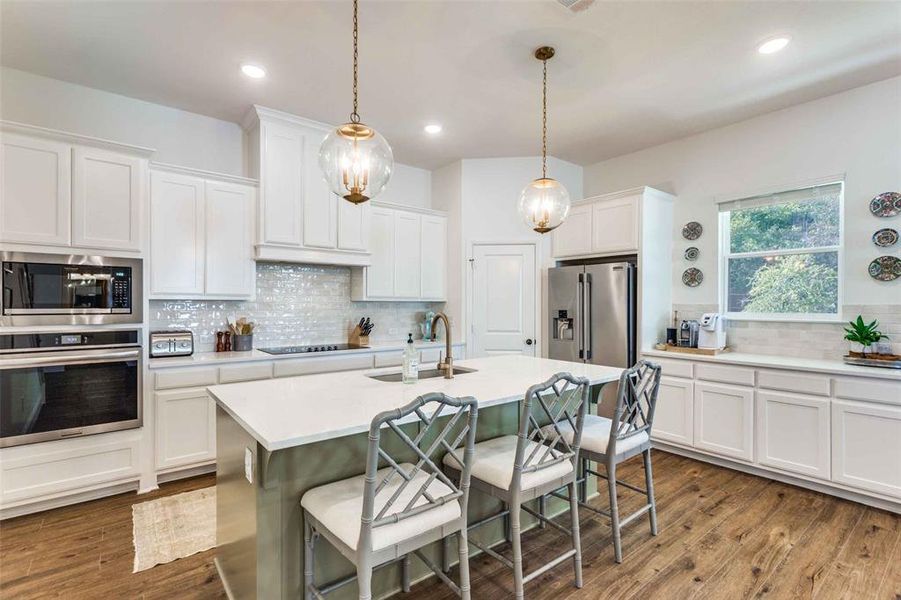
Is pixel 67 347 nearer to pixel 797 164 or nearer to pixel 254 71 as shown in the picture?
pixel 254 71

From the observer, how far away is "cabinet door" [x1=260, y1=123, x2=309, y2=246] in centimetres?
372

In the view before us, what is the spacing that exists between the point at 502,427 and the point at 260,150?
3.01 metres

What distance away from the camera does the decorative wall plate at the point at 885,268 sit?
3.12 m

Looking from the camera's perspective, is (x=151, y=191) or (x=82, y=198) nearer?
(x=82, y=198)

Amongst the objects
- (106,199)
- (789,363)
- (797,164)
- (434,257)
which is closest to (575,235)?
(434,257)

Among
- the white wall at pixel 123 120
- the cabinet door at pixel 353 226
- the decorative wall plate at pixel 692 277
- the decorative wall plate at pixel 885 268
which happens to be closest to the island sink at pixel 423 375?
the cabinet door at pixel 353 226

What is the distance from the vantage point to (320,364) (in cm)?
376

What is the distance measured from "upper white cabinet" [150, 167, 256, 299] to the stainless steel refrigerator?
9.73 feet

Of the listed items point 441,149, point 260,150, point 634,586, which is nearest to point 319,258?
point 260,150

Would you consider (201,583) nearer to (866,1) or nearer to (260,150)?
(260,150)

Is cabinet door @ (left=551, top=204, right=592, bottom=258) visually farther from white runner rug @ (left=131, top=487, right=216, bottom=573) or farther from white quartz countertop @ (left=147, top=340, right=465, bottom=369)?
white runner rug @ (left=131, top=487, right=216, bottom=573)

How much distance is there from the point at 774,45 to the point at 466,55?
1900 millimetres

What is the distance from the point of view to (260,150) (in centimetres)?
370

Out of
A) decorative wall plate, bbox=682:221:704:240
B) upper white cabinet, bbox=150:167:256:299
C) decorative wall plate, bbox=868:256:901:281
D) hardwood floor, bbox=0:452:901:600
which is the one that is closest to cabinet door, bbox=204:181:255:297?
upper white cabinet, bbox=150:167:256:299
